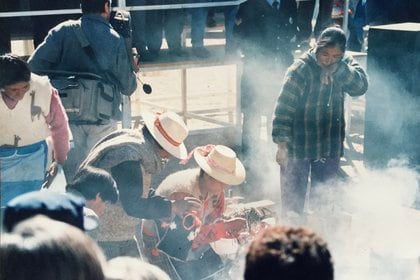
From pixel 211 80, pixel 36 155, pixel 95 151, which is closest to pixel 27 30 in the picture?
pixel 36 155

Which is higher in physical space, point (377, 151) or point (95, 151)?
point (95, 151)

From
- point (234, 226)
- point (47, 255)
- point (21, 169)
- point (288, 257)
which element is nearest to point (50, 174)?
point (21, 169)

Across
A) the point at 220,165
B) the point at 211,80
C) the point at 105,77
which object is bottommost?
the point at 211,80

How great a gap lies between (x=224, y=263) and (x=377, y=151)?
3541mm

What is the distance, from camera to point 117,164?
4191mm

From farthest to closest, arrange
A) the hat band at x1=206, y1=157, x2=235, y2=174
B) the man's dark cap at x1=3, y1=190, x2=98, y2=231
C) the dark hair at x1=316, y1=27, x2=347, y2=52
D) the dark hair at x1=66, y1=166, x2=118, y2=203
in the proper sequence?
the dark hair at x1=316, y1=27, x2=347, y2=52
the hat band at x1=206, y1=157, x2=235, y2=174
the dark hair at x1=66, y1=166, x2=118, y2=203
the man's dark cap at x1=3, y1=190, x2=98, y2=231

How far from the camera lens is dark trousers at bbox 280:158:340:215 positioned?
5.93 metres

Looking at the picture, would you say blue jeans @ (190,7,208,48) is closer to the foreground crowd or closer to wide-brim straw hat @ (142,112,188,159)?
the foreground crowd

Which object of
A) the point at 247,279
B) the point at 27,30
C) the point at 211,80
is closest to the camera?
the point at 247,279

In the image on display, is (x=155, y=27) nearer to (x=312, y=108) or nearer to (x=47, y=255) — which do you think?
(x=312, y=108)

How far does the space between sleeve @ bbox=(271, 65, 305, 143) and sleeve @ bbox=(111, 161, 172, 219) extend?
168 cm

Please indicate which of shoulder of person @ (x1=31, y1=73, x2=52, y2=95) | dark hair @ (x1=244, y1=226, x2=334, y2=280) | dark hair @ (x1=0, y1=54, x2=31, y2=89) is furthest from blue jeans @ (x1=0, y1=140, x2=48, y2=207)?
dark hair @ (x1=244, y1=226, x2=334, y2=280)

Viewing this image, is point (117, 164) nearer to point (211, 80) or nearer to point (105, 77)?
point (105, 77)

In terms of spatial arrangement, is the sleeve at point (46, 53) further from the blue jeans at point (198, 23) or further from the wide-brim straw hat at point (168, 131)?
the blue jeans at point (198, 23)
